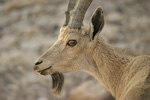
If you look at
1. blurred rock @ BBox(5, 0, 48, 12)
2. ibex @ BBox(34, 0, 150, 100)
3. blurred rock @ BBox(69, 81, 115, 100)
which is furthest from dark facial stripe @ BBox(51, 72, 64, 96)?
blurred rock @ BBox(5, 0, 48, 12)

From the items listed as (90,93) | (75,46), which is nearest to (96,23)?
(75,46)

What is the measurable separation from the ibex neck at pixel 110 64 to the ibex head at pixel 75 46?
0.12 m

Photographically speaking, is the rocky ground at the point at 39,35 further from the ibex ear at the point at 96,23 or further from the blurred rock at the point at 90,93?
the ibex ear at the point at 96,23

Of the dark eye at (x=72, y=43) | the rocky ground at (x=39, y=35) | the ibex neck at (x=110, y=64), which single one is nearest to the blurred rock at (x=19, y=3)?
the rocky ground at (x=39, y=35)

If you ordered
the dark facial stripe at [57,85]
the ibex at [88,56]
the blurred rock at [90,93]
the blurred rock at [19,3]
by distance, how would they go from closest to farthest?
1. the ibex at [88,56]
2. the dark facial stripe at [57,85]
3. the blurred rock at [90,93]
4. the blurred rock at [19,3]

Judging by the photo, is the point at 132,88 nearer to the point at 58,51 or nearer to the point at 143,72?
the point at 143,72

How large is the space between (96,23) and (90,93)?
153 inches

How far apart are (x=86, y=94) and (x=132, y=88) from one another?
174 inches

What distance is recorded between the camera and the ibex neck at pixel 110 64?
13.2ft

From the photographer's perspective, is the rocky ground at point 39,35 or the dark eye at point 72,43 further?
the rocky ground at point 39,35

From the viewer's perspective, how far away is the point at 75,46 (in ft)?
13.5

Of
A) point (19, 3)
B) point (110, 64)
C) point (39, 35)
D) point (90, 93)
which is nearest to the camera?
point (110, 64)

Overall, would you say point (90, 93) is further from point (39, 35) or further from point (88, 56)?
point (39, 35)

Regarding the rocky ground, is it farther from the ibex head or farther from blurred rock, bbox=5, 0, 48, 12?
the ibex head
